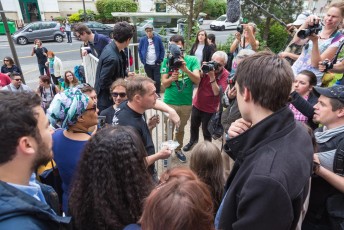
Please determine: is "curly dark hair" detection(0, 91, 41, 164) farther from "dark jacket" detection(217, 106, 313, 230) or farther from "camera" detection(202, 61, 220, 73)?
"camera" detection(202, 61, 220, 73)

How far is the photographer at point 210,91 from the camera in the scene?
3574mm

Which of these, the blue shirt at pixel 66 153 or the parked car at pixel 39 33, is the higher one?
the blue shirt at pixel 66 153

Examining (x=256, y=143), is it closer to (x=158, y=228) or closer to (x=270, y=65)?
(x=270, y=65)

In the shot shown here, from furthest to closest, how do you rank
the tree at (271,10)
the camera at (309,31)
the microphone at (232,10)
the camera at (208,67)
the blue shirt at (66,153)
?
1. the tree at (271,10)
2. the microphone at (232,10)
3. the camera at (208,67)
4. the camera at (309,31)
5. the blue shirt at (66,153)

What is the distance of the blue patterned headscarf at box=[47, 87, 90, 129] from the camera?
1.99m

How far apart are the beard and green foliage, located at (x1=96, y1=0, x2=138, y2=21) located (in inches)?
1257

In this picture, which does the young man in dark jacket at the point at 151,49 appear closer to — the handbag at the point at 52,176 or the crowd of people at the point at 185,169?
the crowd of people at the point at 185,169

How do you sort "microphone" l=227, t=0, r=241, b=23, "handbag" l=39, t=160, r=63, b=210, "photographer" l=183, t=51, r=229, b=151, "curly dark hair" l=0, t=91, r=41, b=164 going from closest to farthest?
"curly dark hair" l=0, t=91, r=41, b=164, "handbag" l=39, t=160, r=63, b=210, "photographer" l=183, t=51, r=229, b=151, "microphone" l=227, t=0, r=241, b=23

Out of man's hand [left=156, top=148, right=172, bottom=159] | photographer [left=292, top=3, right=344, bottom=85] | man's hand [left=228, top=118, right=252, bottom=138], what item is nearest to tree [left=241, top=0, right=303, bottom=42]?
photographer [left=292, top=3, right=344, bottom=85]

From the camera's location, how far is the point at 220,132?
332cm

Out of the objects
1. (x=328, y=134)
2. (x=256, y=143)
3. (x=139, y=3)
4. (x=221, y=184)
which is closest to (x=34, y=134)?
(x=256, y=143)

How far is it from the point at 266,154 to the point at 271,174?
10cm

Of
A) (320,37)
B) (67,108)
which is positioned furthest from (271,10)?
(67,108)

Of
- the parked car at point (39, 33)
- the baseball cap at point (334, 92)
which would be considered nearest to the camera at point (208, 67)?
the baseball cap at point (334, 92)
